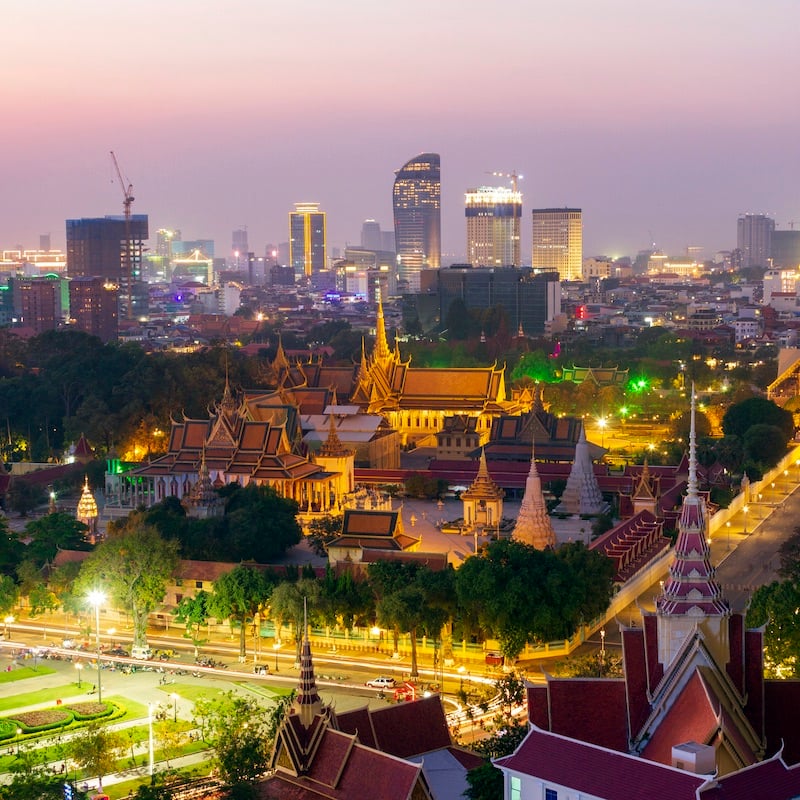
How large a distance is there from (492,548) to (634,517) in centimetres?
1141

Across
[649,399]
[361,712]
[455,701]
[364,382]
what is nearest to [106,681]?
[455,701]

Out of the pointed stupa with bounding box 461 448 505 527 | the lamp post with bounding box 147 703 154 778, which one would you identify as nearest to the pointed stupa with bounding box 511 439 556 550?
the pointed stupa with bounding box 461 448 505 527

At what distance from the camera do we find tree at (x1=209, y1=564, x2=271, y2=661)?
39.3 metres

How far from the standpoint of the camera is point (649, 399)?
8469 centimetres

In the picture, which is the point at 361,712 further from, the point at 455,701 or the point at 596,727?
the point at 455,701

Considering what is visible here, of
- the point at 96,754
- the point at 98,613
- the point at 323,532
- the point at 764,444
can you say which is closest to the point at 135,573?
the point at 98,613

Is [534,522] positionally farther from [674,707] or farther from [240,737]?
[674,707]

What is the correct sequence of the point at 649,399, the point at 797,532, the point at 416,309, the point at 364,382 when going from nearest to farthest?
the point at 797,532, the point at 364,382, the point at 649,399, the point at 416,309

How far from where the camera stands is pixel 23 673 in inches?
1480

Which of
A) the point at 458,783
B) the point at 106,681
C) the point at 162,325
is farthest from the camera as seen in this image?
the point at 162,325

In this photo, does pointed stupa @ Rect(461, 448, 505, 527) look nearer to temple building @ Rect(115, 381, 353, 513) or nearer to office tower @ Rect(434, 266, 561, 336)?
temple building @ Rect(115, 381, 353, 513)

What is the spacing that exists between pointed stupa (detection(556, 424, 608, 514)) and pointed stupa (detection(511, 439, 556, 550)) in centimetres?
949

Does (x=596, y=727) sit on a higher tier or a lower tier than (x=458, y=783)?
higher

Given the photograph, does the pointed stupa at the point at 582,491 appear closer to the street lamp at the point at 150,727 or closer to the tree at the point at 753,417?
the tree at the point at 753,417
